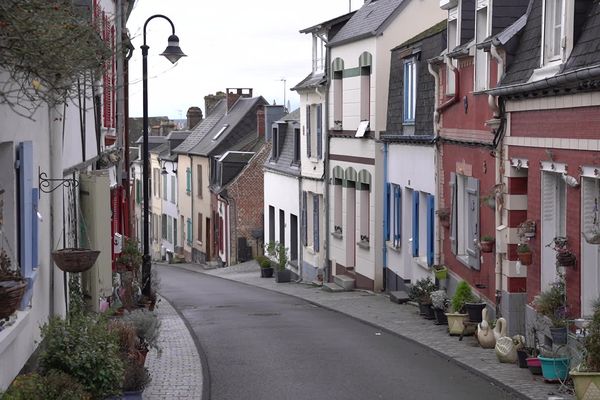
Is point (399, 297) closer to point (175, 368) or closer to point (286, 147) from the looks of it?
point (175, 368)

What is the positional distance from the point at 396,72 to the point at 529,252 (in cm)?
1139

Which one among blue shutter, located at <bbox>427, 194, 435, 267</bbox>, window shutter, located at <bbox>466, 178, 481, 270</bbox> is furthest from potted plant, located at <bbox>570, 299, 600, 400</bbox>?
blue shutter, located at <bbox>427, 194, 435, 267</bbox>

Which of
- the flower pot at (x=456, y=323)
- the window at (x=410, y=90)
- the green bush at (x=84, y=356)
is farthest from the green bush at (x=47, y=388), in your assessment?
the window at (x=410, y=90)

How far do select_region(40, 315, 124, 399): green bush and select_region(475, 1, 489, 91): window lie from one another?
9018mm

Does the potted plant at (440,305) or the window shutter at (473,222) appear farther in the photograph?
the potted plant at (440,305)

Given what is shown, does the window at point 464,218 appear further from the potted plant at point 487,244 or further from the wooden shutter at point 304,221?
the wooden shutter at point 304,221

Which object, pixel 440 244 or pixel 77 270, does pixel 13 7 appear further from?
pixel 440 244

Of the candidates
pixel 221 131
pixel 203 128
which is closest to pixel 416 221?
pixel 221 131

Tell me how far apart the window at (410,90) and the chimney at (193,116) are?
129 feet

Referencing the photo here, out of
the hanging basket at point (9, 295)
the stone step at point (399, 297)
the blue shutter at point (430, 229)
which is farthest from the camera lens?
the stone step at point (399, 297)

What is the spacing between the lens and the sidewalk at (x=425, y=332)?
41.3 ft

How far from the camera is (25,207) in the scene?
29.7 feet

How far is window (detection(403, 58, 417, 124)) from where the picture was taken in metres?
22.7

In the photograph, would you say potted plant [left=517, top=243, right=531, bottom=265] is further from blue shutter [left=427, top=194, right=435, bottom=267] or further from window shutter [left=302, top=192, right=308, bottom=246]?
window shutter [left=302, top=192, right=308, bottom=246]
